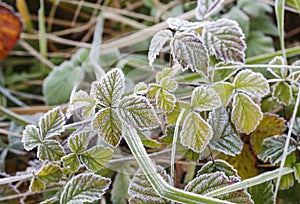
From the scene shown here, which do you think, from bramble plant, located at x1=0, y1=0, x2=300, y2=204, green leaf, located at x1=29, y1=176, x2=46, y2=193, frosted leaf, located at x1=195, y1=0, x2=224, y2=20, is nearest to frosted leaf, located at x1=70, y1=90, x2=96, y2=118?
bramble plant, located at x1=0, y1=0, x2=300, y2=204

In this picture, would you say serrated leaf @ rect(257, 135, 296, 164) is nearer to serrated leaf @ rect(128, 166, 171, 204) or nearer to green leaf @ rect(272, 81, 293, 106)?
green leaf @ rect(272, 81, 293, 106)

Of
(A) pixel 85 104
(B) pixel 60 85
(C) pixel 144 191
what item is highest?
(B) pixel 60 85

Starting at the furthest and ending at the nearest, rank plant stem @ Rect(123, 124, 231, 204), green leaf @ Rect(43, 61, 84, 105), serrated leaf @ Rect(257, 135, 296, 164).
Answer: green leaf @ Rect(43, 61, 84, 105) < serrated leaf @ Rect(257, 135, 296, 164) < plant stem @ Rect(123, 124, 231, 204)

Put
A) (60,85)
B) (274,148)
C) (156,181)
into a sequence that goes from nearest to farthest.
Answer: (156,181) < (274,148) < (60,85)

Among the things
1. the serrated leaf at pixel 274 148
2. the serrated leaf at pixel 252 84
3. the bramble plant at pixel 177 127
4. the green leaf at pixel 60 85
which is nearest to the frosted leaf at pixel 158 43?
the bramble plant at pixel 177 127

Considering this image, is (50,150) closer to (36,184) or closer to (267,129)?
(36,184)

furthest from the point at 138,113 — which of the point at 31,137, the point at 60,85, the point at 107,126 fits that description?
the point at 60,85
